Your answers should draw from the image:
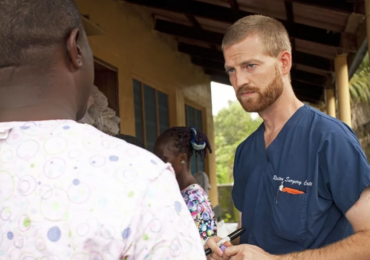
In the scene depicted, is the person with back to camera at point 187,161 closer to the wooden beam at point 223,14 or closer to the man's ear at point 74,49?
the man's ear at point 74,49

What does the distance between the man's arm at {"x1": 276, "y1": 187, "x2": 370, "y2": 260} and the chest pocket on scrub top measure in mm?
96

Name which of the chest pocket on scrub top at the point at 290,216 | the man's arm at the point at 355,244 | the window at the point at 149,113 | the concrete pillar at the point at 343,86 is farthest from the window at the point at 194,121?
the man's arm at the point at 355,244

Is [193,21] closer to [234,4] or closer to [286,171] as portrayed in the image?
[234,4]

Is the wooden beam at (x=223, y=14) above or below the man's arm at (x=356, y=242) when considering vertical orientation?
above

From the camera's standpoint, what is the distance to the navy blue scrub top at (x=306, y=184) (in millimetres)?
1405

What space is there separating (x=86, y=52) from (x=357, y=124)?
9.45 metres

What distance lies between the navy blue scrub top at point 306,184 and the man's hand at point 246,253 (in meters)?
0.11

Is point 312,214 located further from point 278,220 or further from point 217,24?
point 217,24

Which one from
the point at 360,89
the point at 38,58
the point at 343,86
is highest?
the point at 360,89

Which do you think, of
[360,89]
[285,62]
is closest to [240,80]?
[285,62]

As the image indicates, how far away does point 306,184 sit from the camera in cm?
148

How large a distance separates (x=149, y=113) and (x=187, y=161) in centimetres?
313

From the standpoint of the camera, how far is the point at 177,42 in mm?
7699

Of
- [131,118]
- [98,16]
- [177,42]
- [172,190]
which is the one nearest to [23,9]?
[172,190]
